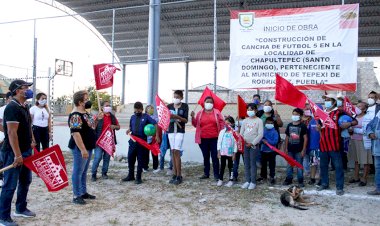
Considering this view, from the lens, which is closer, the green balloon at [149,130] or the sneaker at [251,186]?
the sneaker at [251,186]

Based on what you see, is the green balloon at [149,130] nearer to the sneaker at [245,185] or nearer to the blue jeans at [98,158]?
the blue jeans at [98,158]

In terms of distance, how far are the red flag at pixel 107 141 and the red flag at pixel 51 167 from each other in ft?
7.43

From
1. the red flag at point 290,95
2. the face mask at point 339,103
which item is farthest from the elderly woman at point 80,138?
the face mask at point 339,103

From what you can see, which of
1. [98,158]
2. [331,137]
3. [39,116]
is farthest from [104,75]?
[331,137]

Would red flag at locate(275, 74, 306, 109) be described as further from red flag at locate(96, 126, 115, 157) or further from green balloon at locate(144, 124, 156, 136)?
red flag at locate(96, 126, 115, 157)

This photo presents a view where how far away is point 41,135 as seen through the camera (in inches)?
333

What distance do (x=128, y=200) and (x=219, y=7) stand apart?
48.5ft

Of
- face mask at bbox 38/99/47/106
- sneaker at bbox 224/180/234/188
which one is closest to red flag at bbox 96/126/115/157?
face mask at bbox 38/99/47/106

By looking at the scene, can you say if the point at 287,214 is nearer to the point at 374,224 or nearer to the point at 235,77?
the point at 374,224

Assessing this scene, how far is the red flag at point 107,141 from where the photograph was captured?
25.3ft

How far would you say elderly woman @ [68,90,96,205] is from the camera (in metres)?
5.55

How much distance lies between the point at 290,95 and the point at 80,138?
4.06m

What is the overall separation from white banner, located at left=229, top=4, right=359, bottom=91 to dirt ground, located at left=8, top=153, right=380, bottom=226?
264 centimetres

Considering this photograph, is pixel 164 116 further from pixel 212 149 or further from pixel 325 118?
pixel 325 118
